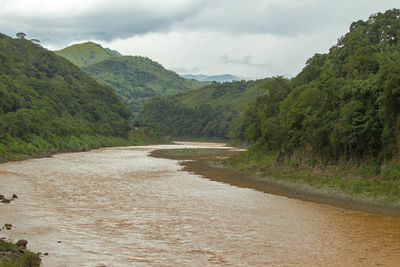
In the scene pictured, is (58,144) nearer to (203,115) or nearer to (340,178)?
(340,178)

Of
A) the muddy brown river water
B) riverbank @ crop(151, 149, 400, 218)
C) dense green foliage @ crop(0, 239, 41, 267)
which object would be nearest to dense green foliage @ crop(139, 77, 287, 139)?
riverbank @ crop(151, 149, 400, 218)

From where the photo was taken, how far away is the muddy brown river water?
16.3 metres

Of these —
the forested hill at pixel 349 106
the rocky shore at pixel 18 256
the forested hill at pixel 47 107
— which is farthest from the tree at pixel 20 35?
the rocky shore at pixel 18 256

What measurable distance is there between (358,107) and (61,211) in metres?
22.6

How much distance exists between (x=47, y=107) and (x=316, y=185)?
2822 inches

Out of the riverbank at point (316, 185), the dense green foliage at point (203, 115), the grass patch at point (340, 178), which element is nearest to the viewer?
the riverbank at point (316, 185)

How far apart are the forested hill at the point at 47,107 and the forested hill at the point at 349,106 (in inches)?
1449

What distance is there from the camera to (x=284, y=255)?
16922 millimetres

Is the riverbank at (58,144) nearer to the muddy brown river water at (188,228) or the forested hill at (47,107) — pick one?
the forested hill at (47,107)

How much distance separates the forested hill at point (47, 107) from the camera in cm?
6888

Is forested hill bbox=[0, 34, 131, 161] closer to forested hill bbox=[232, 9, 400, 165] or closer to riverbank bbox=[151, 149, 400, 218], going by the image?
riverbank bbox=[151, 149, 400, 218]

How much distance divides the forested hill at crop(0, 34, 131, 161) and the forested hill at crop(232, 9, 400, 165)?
3680 cm

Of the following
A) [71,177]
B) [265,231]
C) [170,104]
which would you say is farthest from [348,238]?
[170,104]

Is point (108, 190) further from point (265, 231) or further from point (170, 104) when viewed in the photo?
point (170, 104)
